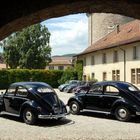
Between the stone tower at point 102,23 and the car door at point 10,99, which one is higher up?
the stone tower at point 102,23

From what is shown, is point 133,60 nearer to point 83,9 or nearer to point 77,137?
point 77,137

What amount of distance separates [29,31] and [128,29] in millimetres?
33588

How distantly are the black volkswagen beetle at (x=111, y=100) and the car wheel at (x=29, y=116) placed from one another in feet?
11.3

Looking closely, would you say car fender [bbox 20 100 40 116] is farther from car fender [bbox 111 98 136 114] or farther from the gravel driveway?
car fender [bbox 111 98 136 114]

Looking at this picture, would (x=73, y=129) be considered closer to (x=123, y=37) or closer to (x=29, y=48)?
(x=123, y=37)

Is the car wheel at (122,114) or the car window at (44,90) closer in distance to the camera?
the car wheel at (122,114)

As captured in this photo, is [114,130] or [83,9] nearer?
[83,9]

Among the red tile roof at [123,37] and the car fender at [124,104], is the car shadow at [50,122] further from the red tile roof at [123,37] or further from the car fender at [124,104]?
the red tile roof at [123,37]

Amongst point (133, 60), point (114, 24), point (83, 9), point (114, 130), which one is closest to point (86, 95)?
point (114, 130)

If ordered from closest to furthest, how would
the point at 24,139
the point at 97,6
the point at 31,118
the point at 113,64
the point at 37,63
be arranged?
the point at 97,6, the point at 24,139, the point at 31,118, the point at 113,64, the point at 37,63

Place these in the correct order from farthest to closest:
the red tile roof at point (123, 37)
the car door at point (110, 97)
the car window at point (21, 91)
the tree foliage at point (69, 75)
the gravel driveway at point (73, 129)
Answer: the tree foliage at point (69, 75), the red tile roof at point (123, 37), the car door at point (110, 97), the car window at point (21, 91), the gravel driveway at point (73, 129)

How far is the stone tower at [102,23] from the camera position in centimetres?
6241

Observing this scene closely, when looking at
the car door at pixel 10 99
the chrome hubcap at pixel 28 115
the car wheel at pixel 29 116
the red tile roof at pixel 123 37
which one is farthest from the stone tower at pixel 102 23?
the chrome hubcap at pixel 28 115

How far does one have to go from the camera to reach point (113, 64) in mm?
47625
